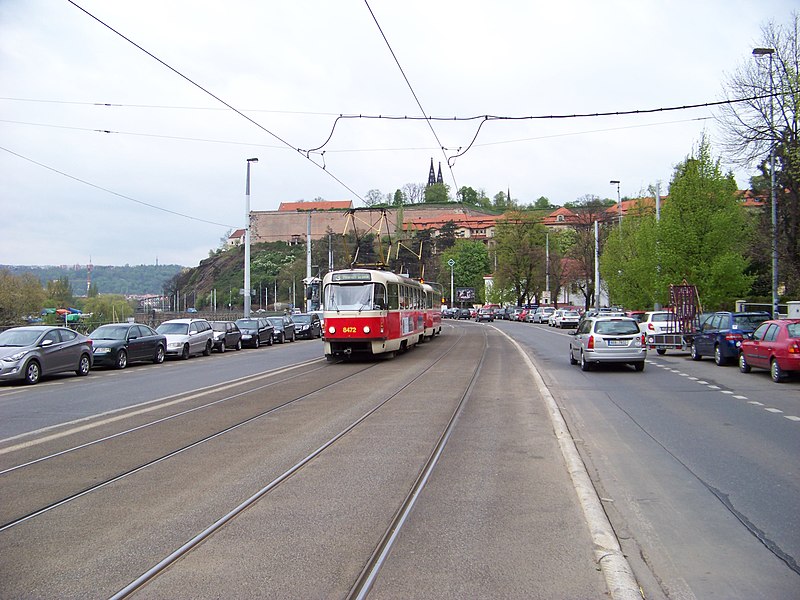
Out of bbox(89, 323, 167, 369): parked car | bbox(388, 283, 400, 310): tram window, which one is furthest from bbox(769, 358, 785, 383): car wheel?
bbox(89, 323, 167, 369): parked car

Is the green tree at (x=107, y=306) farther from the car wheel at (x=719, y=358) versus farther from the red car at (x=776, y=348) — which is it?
the red car at (x=776, y=348)

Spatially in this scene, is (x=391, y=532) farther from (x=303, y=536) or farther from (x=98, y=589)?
(x=98, y=589)

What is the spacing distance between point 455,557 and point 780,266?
29.5m

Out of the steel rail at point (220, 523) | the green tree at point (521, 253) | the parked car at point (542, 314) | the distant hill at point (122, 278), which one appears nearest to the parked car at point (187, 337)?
the steel rail at point (220, 523)

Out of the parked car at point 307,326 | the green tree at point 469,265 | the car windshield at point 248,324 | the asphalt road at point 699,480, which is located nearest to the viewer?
the asphalt road at point 699,480

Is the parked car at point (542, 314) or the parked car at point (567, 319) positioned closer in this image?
the parked car at point (567, 319)

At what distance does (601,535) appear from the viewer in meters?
5.84

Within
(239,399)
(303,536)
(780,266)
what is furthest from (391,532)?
(780,266)

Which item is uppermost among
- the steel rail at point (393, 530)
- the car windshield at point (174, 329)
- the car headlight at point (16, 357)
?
the car windshield at point (174, 329)

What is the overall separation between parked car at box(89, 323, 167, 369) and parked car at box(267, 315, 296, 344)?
13772mm

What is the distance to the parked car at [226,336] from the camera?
109ft

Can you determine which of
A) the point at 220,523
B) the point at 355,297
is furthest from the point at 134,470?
the point at 355,297

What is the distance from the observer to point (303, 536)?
19.0 feet

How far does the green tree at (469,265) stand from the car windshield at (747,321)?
317 ft
